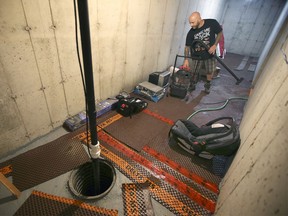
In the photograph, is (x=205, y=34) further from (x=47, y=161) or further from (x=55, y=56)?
(x=47, y=161)

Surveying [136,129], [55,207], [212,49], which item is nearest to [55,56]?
[136,129]

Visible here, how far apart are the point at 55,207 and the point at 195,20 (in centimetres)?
471

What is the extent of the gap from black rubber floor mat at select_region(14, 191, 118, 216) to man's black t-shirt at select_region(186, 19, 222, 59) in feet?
14.2

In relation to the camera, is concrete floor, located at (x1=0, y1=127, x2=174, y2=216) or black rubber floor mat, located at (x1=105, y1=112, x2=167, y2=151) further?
black rubber floor mat, located at (x1=105, y1=112, x2=167, y2=151)

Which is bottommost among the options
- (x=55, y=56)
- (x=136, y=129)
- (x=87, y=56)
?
(x=136, y=129)

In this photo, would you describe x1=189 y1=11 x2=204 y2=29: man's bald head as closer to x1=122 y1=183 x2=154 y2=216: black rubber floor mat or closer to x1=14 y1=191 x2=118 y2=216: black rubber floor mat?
x1=122 y1=183 x2=154 y2=216: black rubber floor mat

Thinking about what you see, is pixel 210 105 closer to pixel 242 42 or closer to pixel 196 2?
pixel 196 2

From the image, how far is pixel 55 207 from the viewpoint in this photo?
1.81 meters

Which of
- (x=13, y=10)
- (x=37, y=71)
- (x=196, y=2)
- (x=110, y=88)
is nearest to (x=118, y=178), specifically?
(x=37, y=71)

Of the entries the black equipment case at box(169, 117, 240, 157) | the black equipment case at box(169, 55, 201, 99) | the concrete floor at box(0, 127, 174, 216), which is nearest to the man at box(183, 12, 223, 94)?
the black equipment case at box(169, 55, 201, 99)

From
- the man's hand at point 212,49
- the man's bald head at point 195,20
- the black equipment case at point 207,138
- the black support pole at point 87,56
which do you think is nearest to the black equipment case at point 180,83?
the man's hand at point 212,49

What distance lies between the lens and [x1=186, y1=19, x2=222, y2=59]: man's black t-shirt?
168 inches

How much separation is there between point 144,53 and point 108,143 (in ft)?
8.90

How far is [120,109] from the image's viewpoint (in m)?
3.48
